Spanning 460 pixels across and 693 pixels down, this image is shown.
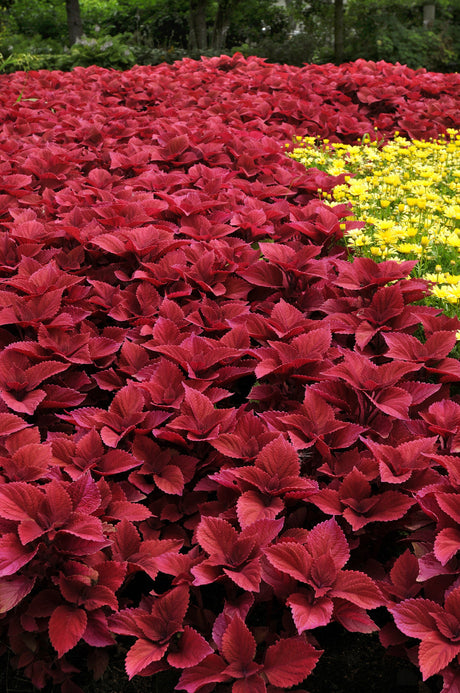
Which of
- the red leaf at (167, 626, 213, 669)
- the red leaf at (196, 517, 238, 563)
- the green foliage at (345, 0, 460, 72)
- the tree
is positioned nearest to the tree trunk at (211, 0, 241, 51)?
the tree

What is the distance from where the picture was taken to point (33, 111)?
17.4 feet

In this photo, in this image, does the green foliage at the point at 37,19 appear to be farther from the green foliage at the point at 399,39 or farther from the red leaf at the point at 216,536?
the red leaf at the point at 216,536

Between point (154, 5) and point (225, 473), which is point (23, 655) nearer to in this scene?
point (225, 473)

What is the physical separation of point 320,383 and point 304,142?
3657 mm

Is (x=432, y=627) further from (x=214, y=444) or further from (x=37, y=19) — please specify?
(x=37, y=19)

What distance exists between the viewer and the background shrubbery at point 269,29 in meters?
15.1

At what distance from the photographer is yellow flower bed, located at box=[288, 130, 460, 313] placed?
8.95 ft

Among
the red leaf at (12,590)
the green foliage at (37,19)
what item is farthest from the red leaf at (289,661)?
the green foliage at (37,19)

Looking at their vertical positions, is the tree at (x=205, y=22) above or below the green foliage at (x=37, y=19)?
below

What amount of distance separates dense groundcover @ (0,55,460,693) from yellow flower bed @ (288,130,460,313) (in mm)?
196

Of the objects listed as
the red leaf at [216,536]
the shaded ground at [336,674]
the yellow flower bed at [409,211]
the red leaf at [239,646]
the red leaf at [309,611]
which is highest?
the yellow flower bed at [409,211]

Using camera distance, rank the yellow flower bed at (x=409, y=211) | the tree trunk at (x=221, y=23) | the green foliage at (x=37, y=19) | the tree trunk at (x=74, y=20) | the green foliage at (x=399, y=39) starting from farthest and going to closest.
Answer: the green foliage at (x=37, y=19)
the green foliage at (x=399, y=39)
the tree trunk at (x=221, y=23)
the tree trunk at (x=74, y=20)
the yellow flower bed at (x=409, y=211)

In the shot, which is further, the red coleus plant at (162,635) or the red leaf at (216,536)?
the red leaf at (216,536)

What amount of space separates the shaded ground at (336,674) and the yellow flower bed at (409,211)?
48.6 inches
